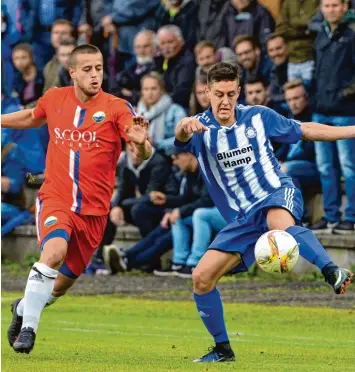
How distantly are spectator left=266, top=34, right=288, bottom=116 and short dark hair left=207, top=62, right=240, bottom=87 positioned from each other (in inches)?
312

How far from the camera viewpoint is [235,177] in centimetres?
1091

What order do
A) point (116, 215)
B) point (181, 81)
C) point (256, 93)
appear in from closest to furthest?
point (256, 93) → point (181, 81) → point (116, 215)

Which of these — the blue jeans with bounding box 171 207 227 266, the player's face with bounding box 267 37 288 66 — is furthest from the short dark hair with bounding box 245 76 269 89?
the blue jeans with bounding box 171 207 227 266

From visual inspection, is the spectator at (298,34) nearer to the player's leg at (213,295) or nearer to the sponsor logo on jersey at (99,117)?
the sponsor logo on jersey at (99,117)

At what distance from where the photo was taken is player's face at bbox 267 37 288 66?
61.3 feet

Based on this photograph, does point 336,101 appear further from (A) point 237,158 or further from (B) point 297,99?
(A) point 237,158

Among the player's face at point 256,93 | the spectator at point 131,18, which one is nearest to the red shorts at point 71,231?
the player's face at point 256,93

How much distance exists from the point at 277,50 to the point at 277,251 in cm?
901

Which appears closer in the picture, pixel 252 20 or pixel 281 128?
pixel 281 128

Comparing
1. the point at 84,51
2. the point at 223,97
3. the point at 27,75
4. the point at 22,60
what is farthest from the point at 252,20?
the point at 223,97

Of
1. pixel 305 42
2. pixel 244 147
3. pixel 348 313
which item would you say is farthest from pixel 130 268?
pixel 244 147

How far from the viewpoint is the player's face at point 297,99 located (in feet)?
60.2

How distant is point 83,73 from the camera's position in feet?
37.7

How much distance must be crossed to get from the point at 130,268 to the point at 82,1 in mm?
5555
